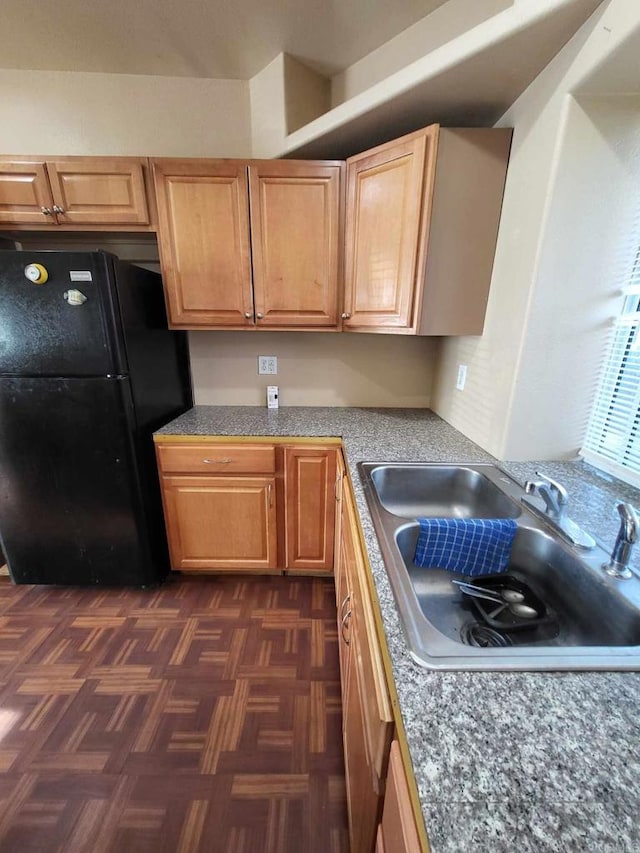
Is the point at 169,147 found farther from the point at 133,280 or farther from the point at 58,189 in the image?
the point at 133,280

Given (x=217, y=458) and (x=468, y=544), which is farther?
(x=217, y=458)

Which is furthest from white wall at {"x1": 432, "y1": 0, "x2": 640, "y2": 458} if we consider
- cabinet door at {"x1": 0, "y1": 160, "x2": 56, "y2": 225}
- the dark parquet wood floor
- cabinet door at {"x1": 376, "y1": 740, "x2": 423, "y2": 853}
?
cabinet door at {"x1": 0, "y1": 160, "x2": 56, "y2": 225}

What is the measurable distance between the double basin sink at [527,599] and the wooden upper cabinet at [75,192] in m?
1.69

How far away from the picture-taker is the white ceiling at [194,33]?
134 centimetres

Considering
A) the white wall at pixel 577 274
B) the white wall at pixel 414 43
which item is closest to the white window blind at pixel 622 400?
the white wall at pixel 577 274

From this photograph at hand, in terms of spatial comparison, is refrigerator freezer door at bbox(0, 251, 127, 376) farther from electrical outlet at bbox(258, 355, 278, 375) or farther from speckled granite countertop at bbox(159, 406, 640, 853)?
speckled granite countertop at bbox(159, 406, 640, 853)

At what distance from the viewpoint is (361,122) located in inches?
54.6

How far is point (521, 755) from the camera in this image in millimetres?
440

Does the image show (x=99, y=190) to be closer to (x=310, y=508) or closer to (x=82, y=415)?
(x=82, y=415)

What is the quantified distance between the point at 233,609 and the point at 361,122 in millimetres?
2298

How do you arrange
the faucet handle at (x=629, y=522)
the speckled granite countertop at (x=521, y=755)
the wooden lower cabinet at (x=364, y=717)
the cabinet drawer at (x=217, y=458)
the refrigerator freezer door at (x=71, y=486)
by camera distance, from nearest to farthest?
the speckled granite countertop at (x=521, y=755), the wooden lower cabinet at (x=364, y=717), the faucet handle at (x=629, y=522), the refrigerator freezer door at (x=71, y=486), the cabinet drawer at (x=217, y=458)

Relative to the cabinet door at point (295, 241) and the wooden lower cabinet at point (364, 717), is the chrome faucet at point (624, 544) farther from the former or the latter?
the cabinet door at point (295, 241)

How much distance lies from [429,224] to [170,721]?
7.03 feet

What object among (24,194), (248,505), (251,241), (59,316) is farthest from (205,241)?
(248,505)
